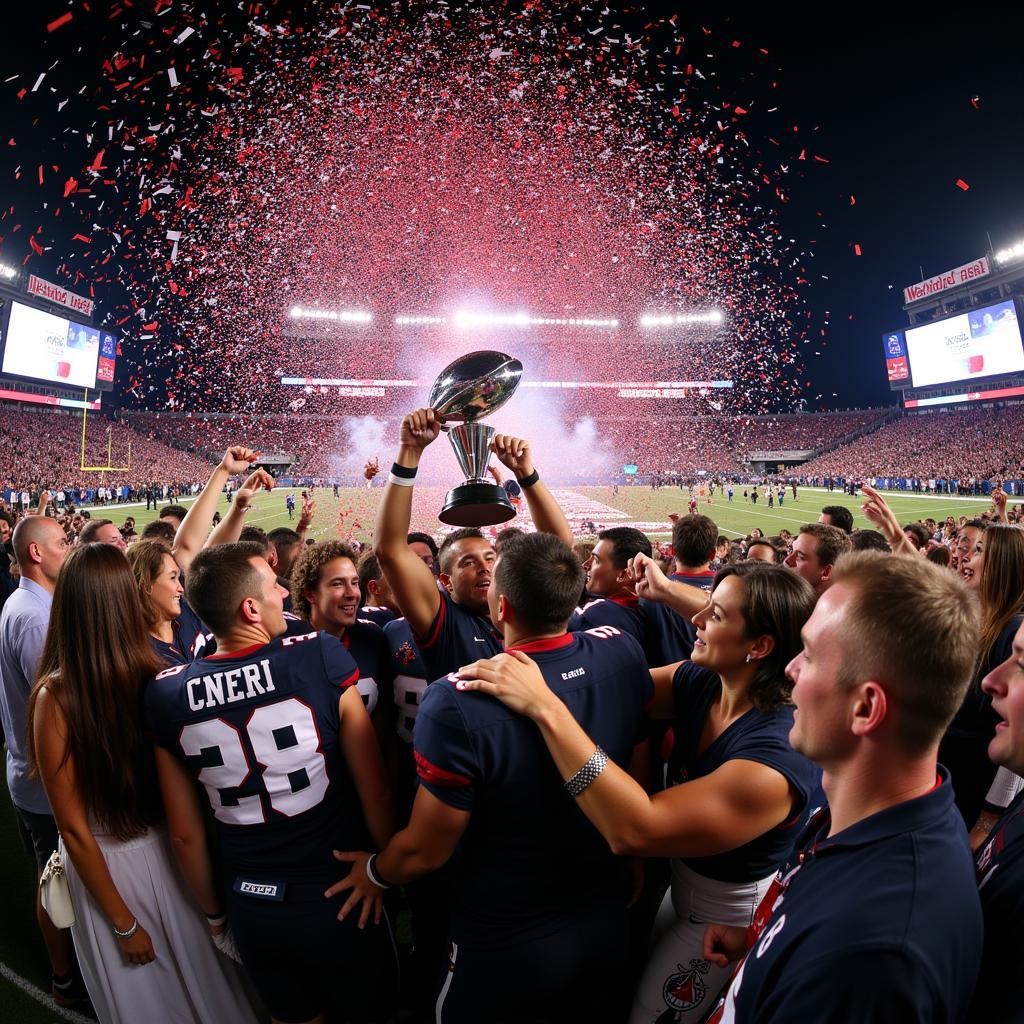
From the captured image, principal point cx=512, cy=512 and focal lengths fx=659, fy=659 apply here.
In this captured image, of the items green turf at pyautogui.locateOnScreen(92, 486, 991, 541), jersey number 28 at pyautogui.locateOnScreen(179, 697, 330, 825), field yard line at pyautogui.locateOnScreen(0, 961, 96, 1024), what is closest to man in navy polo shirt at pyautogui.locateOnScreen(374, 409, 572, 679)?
jersey number 28 at pyautogui.locateOnScreen(179, 697, 330, 825)

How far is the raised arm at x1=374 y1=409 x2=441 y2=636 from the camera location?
2.87m

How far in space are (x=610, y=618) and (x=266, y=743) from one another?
6.01ft

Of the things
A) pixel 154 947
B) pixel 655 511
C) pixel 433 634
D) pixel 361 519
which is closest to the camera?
pixel 154 947

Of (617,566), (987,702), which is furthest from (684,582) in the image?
(987,702)

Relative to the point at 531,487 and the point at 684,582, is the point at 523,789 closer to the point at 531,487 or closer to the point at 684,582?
the point at 531,487

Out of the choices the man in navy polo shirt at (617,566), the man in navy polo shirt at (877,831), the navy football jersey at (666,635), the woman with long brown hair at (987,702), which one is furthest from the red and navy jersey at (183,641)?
the woman with long brown hair at (987,702)

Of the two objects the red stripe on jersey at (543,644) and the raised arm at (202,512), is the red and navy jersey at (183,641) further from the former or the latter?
the red stripe on jersey at (543,644)

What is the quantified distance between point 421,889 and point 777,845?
1.84m

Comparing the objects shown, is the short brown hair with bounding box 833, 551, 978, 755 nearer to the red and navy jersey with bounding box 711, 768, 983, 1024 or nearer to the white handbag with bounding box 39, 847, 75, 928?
the red and navy jersey with bounding box 711, 768, 983, 1024

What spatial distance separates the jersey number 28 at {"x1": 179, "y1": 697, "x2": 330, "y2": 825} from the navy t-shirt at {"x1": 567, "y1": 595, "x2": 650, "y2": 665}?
139cm

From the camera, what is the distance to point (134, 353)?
9906 centimetres

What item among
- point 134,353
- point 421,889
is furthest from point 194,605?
point 134,353

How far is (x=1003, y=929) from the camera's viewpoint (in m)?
1.24

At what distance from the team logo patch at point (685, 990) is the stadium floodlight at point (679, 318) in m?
76.9
